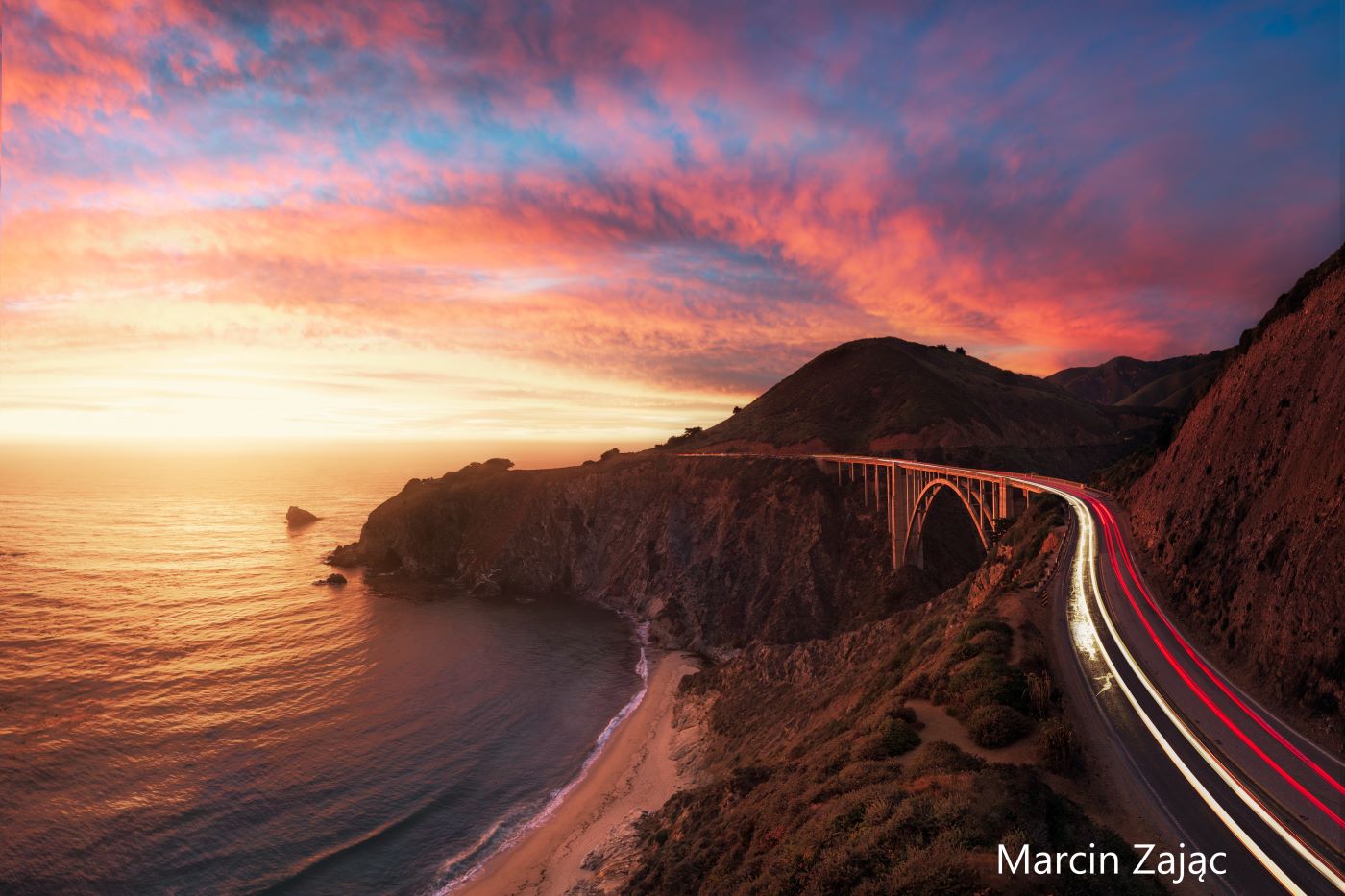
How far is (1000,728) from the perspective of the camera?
55.7 feet

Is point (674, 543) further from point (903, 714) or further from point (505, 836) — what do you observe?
point (903, 714)

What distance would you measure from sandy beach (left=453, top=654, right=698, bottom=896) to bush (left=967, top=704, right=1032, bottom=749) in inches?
751

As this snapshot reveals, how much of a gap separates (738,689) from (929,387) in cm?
10067

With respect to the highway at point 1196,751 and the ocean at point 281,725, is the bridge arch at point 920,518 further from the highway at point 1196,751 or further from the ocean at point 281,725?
the ocean at point 281,725

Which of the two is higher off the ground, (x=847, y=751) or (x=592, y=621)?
(x=847, y=751)

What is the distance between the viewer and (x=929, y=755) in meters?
16.4

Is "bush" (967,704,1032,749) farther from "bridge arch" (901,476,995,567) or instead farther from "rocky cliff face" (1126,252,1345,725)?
"bridge arch" (901,476,995,567)

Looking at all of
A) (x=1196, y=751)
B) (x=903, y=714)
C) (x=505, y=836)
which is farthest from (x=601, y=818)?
(x=1196, y=751)

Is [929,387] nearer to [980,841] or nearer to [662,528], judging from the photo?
[662,528]

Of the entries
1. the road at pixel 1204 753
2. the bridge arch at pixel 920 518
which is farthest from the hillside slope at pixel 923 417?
the road at pixel 1204 753

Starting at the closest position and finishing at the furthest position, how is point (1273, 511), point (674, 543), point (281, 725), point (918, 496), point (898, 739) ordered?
point (898, 739), point (1273, 511), point (281, 725), point (918, 496), point (674, 543)

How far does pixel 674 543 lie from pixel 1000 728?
6884cm

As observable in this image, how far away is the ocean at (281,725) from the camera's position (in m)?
30.6

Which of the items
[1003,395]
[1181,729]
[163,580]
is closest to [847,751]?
[1181,729]
